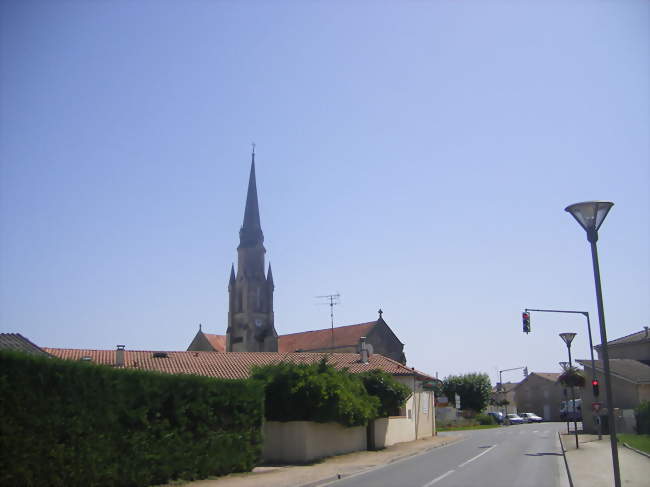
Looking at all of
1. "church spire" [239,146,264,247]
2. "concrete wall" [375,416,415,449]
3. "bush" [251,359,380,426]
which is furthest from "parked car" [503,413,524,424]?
"bush" [251,359,380,426]

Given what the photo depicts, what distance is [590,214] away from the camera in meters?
11.2

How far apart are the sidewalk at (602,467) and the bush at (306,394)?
8.56 metres

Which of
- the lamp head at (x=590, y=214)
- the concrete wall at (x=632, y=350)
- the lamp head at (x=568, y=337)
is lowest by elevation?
the lamp head at (x=568, y=337)

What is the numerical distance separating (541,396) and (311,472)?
7982cm

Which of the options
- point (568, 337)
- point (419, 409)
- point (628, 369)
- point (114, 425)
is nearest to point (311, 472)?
point (114, 425)

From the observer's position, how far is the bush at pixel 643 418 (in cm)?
3369

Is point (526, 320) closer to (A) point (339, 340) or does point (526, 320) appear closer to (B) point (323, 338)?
(A) point (339, 340)

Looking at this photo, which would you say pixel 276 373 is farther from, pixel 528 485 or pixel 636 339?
pixel 636 339

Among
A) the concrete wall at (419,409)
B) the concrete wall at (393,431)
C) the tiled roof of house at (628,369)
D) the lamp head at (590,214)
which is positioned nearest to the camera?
the lamp head at (590,214)

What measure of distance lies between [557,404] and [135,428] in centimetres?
8530

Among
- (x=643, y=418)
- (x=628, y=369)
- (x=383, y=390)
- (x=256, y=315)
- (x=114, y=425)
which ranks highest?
(x=256, y=315)

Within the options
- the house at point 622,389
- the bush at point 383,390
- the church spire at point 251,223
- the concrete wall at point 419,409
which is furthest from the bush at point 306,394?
the church spire at point 251,223

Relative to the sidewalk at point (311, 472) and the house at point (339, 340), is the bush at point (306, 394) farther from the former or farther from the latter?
the house at point (339, 340)

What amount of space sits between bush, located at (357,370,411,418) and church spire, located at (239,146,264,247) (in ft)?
159
